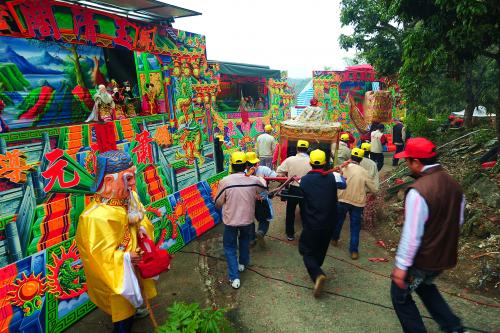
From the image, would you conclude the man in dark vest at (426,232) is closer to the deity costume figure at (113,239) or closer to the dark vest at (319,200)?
the dark vest at (319,200)

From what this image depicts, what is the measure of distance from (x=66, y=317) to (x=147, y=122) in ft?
9.43

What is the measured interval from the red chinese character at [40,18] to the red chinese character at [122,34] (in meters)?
0.92

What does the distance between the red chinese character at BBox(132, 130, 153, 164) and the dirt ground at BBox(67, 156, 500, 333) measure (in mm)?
1706

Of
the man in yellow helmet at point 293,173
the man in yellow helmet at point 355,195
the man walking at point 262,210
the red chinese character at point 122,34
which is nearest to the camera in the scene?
the red chinese character at point 122,34

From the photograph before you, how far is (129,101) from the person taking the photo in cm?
514

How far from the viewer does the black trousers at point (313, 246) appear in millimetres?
4176

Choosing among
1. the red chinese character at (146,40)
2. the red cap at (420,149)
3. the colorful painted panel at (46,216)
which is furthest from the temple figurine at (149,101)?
the red cap at (420,149)

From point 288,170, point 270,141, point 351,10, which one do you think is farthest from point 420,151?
point 351,10

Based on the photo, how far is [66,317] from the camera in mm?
3781

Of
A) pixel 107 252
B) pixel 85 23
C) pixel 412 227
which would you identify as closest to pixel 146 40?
pixel 85 23

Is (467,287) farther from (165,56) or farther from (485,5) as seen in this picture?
(165,56)

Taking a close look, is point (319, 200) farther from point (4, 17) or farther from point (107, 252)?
point (4, 17)

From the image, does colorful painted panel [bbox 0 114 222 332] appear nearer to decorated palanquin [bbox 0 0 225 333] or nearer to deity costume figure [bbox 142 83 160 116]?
decorated palanquin [bbox 0 0 225 333]

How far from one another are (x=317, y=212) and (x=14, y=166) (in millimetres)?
3433
